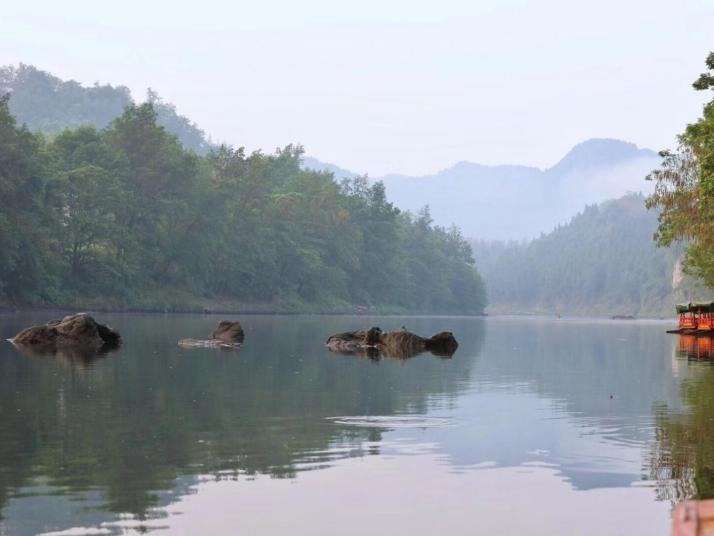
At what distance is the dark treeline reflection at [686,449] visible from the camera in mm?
18797

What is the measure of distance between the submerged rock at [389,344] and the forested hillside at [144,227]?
51.5m

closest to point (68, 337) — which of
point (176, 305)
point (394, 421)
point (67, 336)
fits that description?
point (67, 336)

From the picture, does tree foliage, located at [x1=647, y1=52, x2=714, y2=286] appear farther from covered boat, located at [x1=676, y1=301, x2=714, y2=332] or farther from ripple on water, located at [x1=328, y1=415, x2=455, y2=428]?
ripple on water, located at [x1=328, y1=415, x2=455, y2=428]

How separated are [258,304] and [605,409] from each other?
141 m

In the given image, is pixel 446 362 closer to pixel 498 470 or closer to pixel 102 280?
pixel 498 470

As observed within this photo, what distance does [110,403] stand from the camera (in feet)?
103

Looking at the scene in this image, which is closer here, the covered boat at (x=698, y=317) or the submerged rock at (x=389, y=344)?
the submerged rock at (x=389, y=344)

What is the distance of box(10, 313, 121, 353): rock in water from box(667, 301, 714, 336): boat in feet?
198

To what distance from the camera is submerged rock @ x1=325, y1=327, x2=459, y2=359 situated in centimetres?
6656

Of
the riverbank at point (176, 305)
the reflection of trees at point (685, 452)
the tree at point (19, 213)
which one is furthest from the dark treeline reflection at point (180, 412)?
the riverbank at point (176, 305)

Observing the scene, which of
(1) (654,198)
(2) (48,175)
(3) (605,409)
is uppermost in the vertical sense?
(2) (48,175)

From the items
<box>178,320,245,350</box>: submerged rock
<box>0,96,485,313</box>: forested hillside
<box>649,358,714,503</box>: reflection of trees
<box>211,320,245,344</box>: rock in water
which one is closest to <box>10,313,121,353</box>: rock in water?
<box>178,320,245,350</box>: submerged rock

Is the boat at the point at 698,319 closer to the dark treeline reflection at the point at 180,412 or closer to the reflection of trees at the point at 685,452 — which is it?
the dark treeline reflection at the point at 180,412

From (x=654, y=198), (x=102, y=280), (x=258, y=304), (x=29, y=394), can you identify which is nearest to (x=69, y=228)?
(x=102, y=280)
